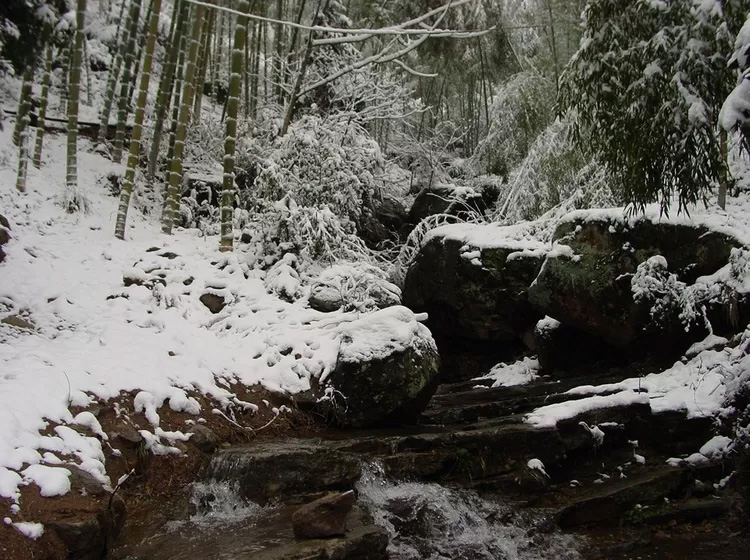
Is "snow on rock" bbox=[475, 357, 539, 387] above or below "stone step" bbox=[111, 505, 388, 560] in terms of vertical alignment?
below

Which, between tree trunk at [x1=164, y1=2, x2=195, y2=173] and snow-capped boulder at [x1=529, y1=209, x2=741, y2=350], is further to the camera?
tree trunk at [x1=164, y1=2, x2=195, y2=173]

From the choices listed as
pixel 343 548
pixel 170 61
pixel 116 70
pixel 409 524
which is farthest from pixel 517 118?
pixel 343 548

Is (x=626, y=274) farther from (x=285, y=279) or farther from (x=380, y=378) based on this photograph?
(x=285, y=279)

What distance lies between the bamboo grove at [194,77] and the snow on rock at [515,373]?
4.70 meters

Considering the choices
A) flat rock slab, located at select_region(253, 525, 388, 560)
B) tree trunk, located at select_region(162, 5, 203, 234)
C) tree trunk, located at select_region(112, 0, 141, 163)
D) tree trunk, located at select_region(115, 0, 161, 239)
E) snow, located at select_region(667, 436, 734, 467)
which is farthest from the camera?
tree trunk, located at select_region(112, 0, 141, 163)

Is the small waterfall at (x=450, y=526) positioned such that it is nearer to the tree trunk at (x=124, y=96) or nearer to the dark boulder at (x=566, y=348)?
the dark boulder at (x=566, y=348)

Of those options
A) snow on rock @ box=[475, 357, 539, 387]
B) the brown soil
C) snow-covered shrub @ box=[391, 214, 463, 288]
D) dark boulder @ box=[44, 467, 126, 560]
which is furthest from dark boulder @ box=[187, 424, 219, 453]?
snow-covered shrub @ box=[391, 214, 463, 288]

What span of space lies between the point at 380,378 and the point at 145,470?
2198mm

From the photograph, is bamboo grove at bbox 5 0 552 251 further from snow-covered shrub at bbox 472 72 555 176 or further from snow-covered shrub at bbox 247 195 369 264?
snow-covered shrub at bbox 472 72 555 176

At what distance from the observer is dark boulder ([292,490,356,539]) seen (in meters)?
3.69

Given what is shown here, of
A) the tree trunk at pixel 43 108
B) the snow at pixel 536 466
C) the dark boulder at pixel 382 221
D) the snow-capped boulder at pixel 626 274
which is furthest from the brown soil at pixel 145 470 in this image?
the tree trunk at pixel 43 108

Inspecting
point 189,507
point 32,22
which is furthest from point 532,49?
point 189,507

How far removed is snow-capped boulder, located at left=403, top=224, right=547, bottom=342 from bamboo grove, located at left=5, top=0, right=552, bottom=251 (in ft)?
8.68

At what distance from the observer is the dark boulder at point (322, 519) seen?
3.69 metres
